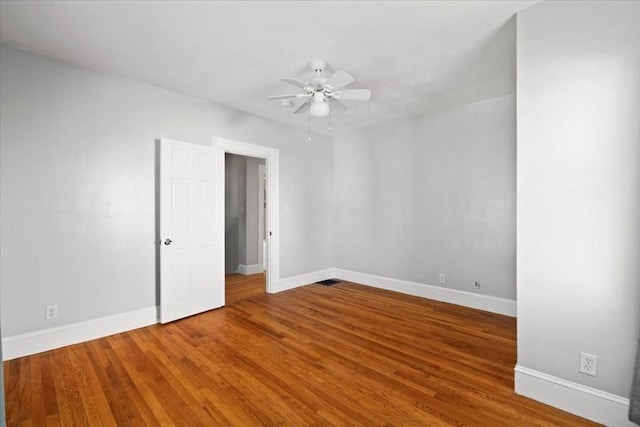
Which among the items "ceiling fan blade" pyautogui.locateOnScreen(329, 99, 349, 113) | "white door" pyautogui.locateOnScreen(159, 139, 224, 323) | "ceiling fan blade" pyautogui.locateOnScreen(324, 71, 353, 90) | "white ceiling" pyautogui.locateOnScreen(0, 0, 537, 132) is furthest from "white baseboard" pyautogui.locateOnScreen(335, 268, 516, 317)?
"ceiling fan blade" pyautogui.locateOnScreen(324, 71, 353, 90)

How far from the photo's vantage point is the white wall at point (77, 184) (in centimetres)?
256

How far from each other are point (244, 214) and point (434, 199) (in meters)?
3.73

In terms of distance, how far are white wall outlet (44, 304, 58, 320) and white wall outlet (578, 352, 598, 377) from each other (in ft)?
13.8

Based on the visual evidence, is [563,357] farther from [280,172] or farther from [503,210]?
[280,172]

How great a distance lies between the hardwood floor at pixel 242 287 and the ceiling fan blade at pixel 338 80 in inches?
123

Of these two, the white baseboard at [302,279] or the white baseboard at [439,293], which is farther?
the white baseboard at [302,279]

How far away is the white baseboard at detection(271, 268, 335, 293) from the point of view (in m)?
4.70

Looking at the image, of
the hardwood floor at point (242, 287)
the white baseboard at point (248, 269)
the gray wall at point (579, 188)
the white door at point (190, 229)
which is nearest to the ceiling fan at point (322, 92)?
the gray wall at point (579, 188)

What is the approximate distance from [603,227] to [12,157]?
4479 mm

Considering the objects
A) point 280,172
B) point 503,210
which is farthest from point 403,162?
point 280,172

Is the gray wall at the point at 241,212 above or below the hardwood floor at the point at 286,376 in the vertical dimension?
above

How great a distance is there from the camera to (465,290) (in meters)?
3.99

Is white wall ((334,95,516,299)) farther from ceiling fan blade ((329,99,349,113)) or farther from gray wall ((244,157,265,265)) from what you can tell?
ceiling fan blade ((329,99,349,113))

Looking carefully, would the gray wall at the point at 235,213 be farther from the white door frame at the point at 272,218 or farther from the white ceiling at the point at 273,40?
the white ceiling at the point at 273,40
